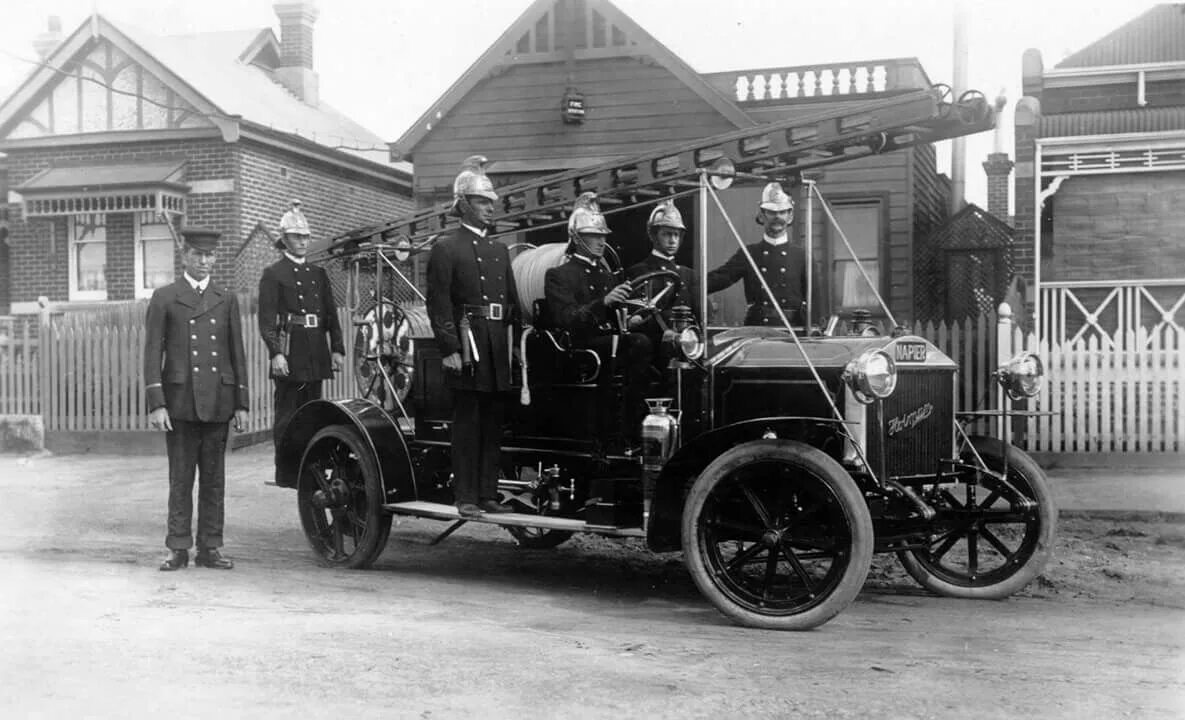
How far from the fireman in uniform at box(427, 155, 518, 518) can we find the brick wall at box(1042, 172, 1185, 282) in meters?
9.73

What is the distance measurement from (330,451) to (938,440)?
3.89 m

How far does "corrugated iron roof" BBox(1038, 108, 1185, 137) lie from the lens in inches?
586

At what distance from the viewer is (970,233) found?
742 inches

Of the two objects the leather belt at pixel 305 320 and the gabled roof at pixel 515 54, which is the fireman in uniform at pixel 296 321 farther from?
the gabled roof at pixel 515 54

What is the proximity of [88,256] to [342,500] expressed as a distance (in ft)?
50.0

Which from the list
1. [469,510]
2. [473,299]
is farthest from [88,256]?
[469,510]

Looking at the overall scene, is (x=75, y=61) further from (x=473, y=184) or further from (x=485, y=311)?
(x=485, y=311)

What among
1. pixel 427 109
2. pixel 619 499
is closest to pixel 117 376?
pixel 427 109

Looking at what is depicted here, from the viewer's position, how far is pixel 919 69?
18.0 meters

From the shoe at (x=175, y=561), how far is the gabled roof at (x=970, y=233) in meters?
13.3

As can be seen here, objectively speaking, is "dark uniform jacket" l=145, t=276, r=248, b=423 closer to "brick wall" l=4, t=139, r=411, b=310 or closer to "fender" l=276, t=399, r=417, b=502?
"fender" l=276, t=399, r=417, b=502

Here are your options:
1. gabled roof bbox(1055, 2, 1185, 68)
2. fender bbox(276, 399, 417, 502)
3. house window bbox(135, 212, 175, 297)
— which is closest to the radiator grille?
fender bbox(276, 399, 417, 502)

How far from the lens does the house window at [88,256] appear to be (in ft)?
70.8

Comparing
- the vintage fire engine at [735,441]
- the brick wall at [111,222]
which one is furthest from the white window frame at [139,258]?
the vintage fire engine at [735,441]
